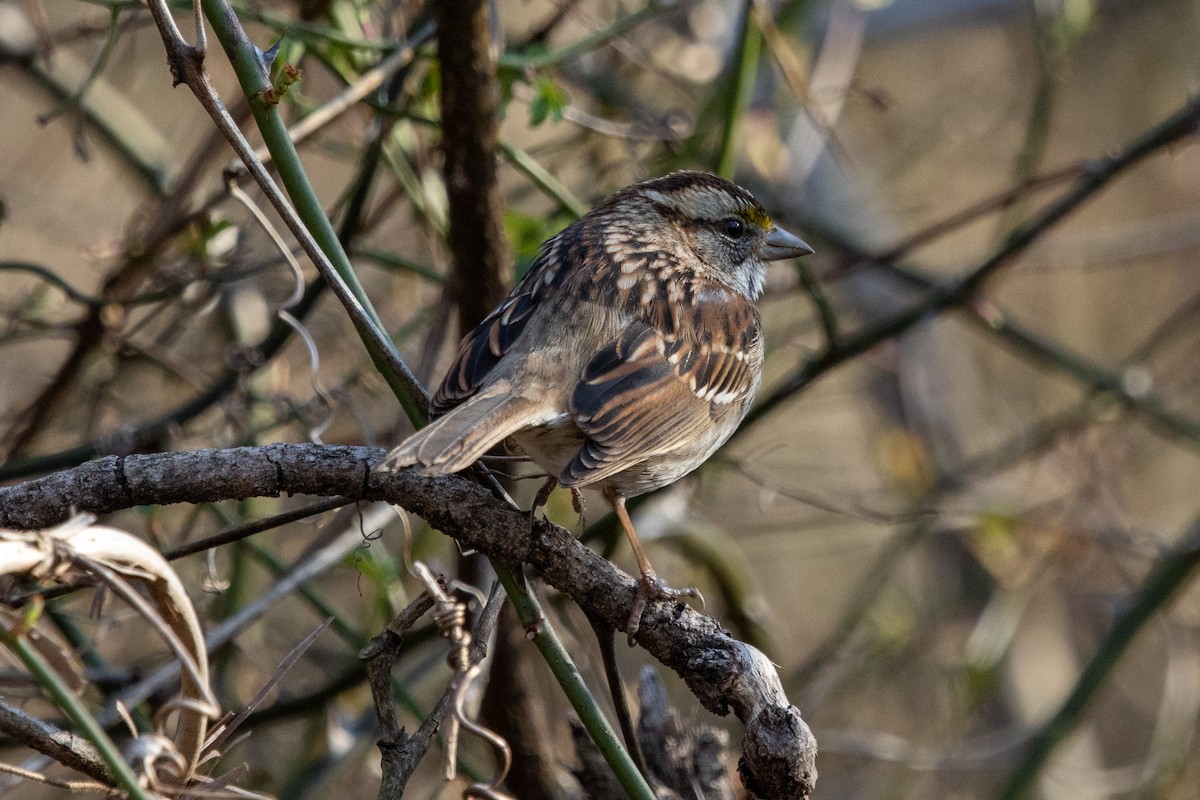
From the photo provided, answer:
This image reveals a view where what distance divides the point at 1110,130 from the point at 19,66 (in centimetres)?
738

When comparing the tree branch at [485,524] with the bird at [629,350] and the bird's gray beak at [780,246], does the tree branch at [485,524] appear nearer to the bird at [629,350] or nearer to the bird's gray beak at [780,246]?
the bird at [629,350]

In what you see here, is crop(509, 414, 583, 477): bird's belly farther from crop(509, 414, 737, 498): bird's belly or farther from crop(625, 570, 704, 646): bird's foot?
crop(625, 570, 704, 646): bird's foot

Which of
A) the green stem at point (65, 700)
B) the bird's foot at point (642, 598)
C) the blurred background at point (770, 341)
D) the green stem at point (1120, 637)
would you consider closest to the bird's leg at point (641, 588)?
the bird's foot at point (642, 598)

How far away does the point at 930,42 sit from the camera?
805 cm

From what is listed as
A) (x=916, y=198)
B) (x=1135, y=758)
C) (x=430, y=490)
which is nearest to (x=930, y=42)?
(x=916, y=198)

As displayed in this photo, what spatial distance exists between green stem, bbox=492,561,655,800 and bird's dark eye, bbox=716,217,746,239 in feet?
5.57

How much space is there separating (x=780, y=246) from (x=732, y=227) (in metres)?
0.14

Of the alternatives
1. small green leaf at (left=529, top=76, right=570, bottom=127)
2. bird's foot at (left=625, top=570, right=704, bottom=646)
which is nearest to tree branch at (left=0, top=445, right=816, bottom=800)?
bird's foot at (left=625, top=570, right=704, bottom=646)

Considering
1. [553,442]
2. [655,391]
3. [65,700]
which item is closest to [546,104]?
[655,391]

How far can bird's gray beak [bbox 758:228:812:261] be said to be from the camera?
328 centimetres

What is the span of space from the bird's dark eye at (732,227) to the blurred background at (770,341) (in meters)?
0.17

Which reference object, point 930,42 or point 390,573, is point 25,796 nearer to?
point 390,573

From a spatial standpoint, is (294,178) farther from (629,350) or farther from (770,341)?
(770,341)

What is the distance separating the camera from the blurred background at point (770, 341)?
124 inches
